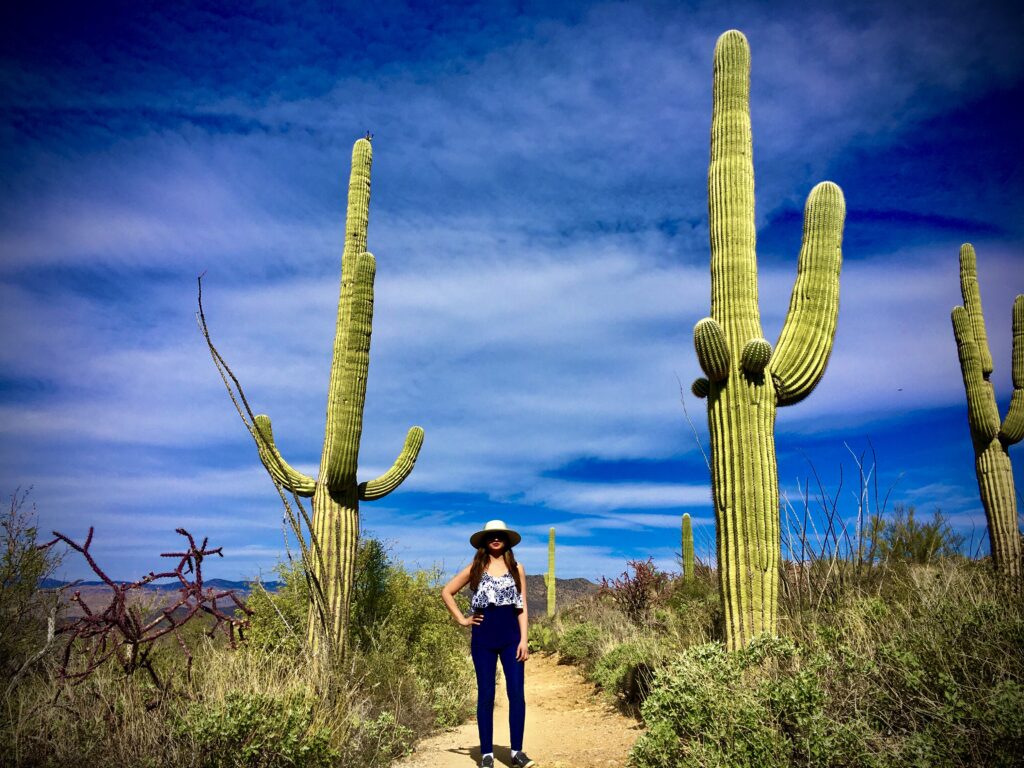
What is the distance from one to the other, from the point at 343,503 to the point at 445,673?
10.1 feet

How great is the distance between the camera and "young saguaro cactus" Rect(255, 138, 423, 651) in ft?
27.3

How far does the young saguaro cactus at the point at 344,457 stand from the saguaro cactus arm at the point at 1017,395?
1081 centimetres

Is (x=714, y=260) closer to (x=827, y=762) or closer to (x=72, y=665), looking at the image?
(x=827, y=762)

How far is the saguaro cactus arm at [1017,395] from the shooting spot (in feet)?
38.9

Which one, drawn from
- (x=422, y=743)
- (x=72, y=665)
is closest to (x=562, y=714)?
(x=422, y=743)

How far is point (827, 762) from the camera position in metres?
3.79

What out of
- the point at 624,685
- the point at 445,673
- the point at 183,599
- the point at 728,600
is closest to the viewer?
the point at 183,599

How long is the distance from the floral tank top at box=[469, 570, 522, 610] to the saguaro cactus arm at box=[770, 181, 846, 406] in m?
3.75

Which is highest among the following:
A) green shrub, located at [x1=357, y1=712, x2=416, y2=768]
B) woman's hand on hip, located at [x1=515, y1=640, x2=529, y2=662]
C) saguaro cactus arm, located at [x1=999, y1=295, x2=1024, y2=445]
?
saguaro cactus arm, located at [x1=999, y1=295, x2=1024, y2=445]

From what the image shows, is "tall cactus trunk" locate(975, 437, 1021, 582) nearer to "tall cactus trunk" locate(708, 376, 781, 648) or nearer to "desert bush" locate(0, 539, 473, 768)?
"tall cactus trunk" locate(708, 376, 781, 648)

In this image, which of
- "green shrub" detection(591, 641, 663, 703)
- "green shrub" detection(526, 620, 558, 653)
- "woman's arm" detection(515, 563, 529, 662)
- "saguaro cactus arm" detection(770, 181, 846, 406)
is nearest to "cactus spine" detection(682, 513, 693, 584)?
"green shrub" detection(526, 620, 558, 653)

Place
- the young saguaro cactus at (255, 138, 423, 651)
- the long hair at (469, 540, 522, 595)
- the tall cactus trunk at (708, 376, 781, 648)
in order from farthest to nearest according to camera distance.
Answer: the young saguaro cactus at (255, 138, 423, 651) → the tall cactus trunk at (708, 376, 781, 648) → the long hair at (469, 540, 522, 595)

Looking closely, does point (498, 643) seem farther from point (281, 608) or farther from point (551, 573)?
point (551, 573)

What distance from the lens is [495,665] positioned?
17.7 feet
